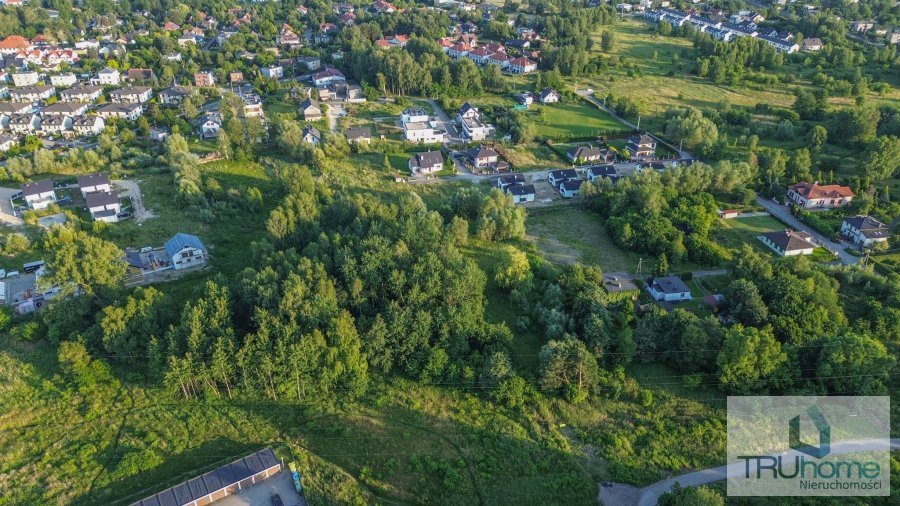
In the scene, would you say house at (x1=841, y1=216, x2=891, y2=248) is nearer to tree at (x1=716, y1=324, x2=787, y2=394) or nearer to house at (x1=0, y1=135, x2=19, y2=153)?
tree at (x1=716, y1=324, x2=787, y2=394)

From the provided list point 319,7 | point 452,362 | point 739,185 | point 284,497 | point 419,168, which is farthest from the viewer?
point 319,7

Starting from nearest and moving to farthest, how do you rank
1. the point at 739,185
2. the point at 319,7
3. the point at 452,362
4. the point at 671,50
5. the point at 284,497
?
the point at 284,497
the point at 452,362
the point at 739,185
the point at 671,50
the point at 319,7

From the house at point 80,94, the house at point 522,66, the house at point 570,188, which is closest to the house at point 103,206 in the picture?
the house at point 80,94

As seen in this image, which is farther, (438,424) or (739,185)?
(739,185)

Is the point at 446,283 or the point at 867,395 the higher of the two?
the point at 446,283

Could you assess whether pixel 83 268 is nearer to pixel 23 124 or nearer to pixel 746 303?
pixel 746 303

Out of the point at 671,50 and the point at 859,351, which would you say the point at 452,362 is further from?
the point at 671,50

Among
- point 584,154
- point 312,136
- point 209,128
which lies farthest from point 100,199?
point 584,154

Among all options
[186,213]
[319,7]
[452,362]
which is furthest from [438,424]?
[319,7]
